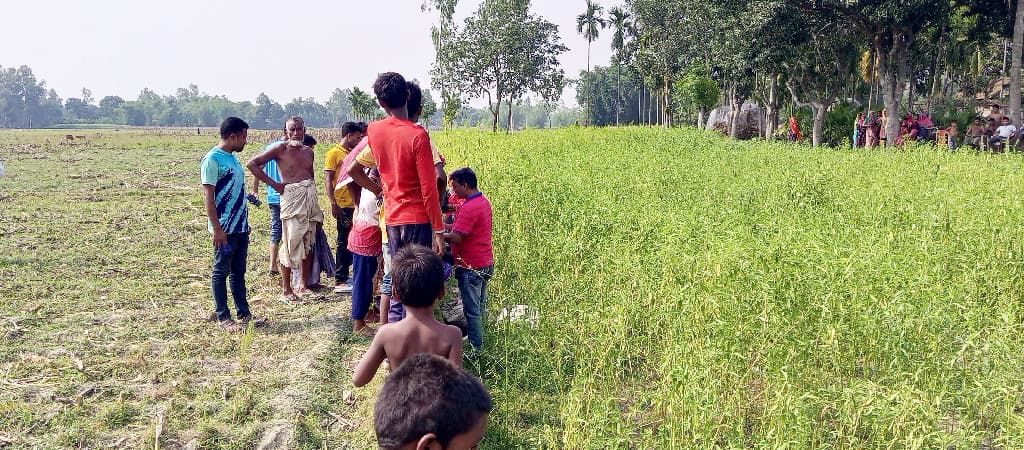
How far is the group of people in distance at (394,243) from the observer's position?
185 centimetres

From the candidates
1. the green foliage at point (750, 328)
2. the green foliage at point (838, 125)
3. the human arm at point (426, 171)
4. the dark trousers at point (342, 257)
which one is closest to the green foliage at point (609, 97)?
the green foliage at point (838, 125)

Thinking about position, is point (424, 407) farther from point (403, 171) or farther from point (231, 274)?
point (231, 274)

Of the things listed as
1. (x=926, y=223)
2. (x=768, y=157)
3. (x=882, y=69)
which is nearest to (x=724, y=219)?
(x=926, y=223)

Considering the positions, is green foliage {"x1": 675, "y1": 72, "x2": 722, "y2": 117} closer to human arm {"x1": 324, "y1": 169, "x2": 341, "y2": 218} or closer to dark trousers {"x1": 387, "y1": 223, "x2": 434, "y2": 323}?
human arm {"x1": 324, "y1": 169, "x2": 341, "y2": 218}

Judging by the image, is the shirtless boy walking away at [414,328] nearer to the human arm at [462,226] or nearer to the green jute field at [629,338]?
the green jute field at [629,338]

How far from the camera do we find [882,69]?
20.7 m

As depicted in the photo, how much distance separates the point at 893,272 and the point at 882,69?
1885 cm

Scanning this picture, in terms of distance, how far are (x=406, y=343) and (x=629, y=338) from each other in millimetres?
1649

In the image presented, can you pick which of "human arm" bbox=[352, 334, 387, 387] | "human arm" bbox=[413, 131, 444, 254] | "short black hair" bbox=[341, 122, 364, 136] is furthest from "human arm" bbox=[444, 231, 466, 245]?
"short black hair" bbox=[341, 122, 364, 136]

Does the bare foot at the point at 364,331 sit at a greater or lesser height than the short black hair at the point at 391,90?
lesser

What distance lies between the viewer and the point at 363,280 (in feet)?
17.1

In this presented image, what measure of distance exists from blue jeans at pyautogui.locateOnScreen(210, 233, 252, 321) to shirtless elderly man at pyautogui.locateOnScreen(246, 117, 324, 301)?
0.68 m

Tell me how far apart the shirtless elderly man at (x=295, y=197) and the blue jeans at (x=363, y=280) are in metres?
1.37

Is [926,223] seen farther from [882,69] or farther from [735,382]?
[882,69]
